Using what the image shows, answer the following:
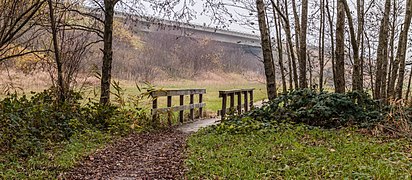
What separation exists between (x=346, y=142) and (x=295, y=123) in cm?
242

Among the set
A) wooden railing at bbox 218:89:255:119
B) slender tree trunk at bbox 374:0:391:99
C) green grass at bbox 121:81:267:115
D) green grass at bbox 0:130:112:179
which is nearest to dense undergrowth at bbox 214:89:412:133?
slender tree trunk at bbox 374:0:391:99

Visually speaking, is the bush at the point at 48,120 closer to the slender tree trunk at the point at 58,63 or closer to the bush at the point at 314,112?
the slender tree trunk at the point at 58,63

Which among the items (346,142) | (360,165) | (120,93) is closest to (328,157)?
(360,165)

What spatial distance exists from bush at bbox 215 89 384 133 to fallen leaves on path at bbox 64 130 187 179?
160 centimetres

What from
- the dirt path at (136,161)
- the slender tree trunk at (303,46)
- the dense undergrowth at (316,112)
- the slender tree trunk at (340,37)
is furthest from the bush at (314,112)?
the slender tree trunk at (303,46)

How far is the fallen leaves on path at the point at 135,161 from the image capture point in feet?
15.8

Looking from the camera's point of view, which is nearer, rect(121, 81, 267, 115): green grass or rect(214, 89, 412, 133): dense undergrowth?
rect(214, 89, 412, 133): dense undergrowth

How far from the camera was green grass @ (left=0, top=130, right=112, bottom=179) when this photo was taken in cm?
437

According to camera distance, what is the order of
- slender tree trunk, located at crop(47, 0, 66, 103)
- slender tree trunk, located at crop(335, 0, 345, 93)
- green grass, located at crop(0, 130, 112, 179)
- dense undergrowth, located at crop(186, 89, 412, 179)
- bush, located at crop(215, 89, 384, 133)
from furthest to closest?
slender tree trunk, located at crop(335, 0, 345, 93) → slender tree trunk, located at crop(47, 0, 66, 103) → bush, located at crop(215, 89, 384, 133) → green grass, located at crop(0, 130, 112, 179) → dense undergrowth, located at crop(186, 89, 412, 179)

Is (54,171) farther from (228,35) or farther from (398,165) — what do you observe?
(228,35)

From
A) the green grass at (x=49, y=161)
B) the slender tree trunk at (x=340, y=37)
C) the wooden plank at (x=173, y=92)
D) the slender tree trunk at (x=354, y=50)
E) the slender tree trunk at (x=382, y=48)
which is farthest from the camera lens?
the wooden plank at (x=173, y=92)

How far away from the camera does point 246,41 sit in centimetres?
2253

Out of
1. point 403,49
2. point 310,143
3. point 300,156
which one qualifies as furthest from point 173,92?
point 300,156

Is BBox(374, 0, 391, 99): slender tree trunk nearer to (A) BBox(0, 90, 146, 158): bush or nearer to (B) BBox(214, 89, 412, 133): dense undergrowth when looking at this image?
(B) BBox(214, 89, 412, 133): dense undergrowth
